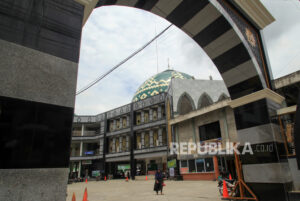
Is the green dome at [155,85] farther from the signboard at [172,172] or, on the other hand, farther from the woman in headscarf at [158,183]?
the woman in headscarf at [158,183]

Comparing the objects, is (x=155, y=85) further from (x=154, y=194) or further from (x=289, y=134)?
(x=289, y=134)

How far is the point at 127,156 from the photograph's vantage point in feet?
111

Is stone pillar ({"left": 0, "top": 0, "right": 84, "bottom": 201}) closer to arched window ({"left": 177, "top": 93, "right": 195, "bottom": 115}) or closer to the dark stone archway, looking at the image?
the dark stone archway

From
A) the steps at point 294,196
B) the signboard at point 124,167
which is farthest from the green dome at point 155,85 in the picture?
the steps at point 294,196

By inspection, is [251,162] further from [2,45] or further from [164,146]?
[164,146]

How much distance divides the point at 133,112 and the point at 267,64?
2890 cm

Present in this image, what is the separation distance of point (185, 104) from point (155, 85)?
555 inches

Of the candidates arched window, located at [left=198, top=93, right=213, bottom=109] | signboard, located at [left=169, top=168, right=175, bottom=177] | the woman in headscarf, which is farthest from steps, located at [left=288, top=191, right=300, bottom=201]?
arched window, located at [left=198, top=93, right=213, bottom=109]

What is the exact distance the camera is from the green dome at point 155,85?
41303mm

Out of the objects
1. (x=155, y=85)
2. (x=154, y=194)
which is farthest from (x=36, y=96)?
(x=155, y=85)

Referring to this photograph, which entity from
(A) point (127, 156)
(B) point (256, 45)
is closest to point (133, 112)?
(A) point (127, 156)

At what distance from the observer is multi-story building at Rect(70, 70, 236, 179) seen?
24.1 metres

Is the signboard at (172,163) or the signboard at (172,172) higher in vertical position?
the signboard at (172,163)

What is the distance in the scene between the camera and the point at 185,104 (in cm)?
2969
